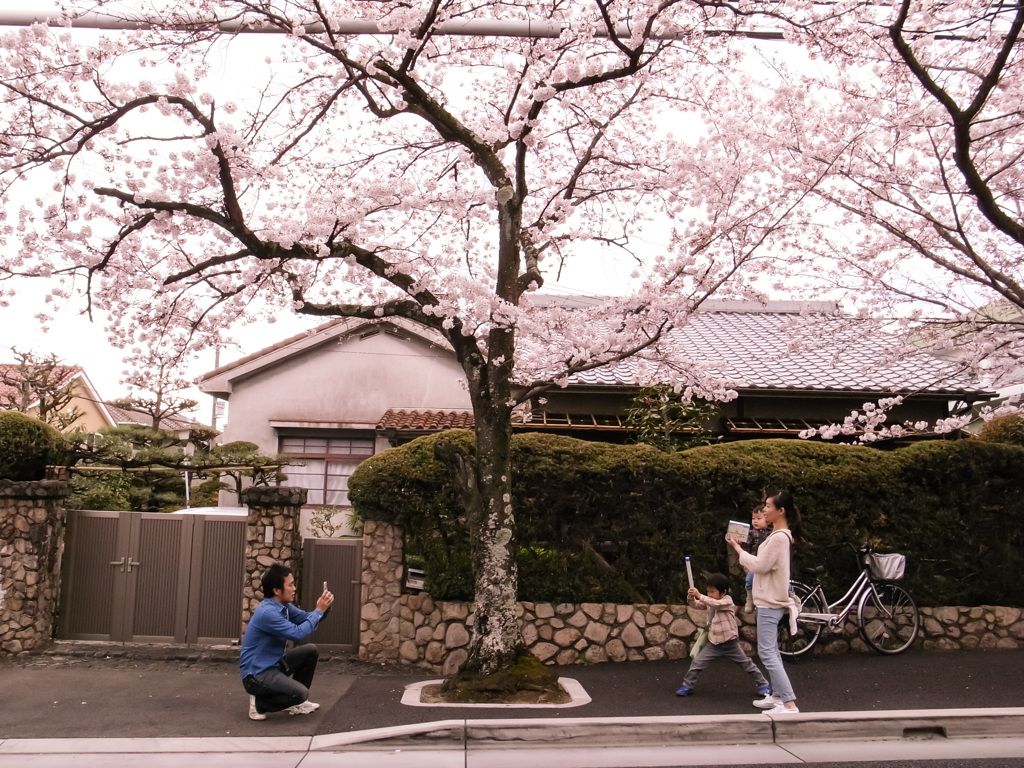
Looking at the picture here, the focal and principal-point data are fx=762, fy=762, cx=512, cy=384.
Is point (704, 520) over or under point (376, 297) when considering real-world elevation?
under

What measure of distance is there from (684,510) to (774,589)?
2.70m

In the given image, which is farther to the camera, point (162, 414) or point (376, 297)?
point (162, 414)

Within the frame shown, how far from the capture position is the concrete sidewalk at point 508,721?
586 cm

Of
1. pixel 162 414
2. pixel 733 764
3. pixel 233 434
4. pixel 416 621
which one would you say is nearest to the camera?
pixel 733 764

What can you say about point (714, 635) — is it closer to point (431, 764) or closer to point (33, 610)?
point (431, 764)

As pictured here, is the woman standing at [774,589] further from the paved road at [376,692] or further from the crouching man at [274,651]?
the crouching man at [274,651]

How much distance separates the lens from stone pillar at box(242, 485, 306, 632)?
9.30m

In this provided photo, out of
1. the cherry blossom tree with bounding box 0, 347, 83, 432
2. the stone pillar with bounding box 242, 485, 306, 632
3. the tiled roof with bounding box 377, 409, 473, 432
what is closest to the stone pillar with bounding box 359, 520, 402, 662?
the stone pillar with bounding box 242, 485, 306, 632

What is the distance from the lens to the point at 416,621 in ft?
29.6

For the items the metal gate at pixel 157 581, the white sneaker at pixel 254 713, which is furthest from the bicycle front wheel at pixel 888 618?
the metal gate at pixel 157 581

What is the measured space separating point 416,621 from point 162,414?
17.4m

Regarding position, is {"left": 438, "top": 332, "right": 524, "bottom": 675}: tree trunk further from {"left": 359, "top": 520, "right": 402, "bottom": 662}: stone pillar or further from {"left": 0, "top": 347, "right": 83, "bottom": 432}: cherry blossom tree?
{"left": 0, "top": 347, "right": 83, "bottom": 432}: cherry blossom tree

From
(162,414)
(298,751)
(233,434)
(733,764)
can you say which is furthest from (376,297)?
(162,414)

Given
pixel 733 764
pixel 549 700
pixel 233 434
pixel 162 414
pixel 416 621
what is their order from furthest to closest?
pixel 162 414
pixel 233 434
pixel 416 621
pixel 549 700
pixel 733 764
